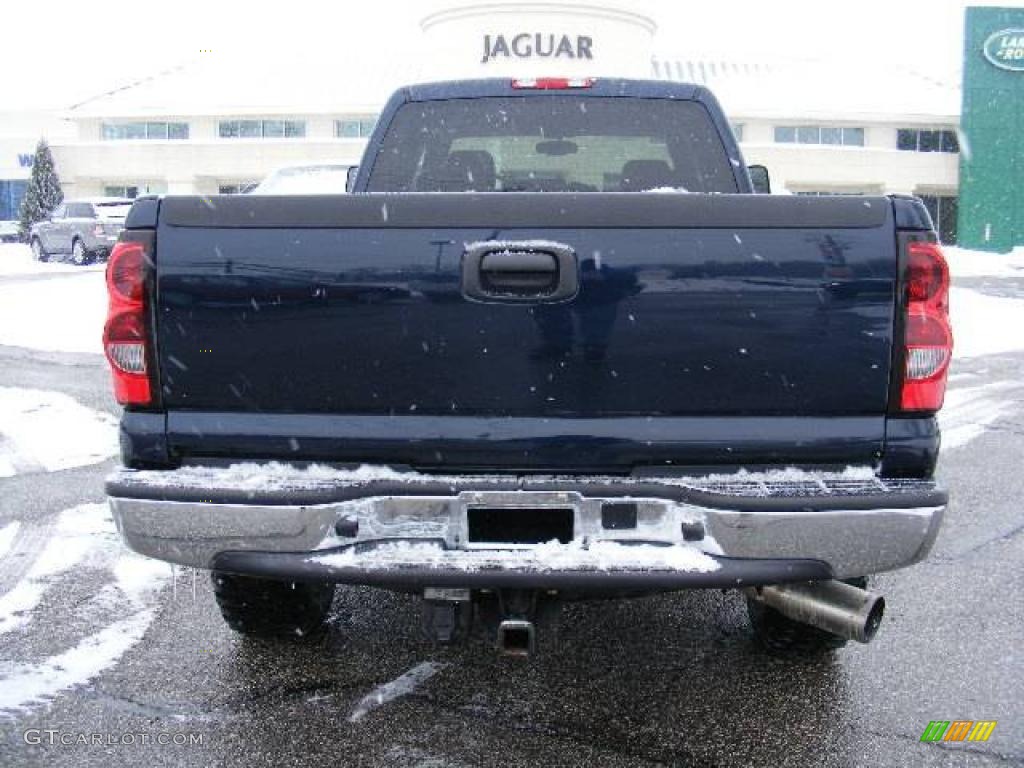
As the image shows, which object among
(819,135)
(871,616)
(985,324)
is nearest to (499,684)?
(871,616)

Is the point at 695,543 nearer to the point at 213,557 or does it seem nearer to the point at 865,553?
the point at 865,553

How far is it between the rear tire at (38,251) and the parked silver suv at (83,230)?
3 centimetres

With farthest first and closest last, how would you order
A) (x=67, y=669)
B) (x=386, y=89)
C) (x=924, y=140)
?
(x=386, y=89), (x=924, y=140), (x=67, y=669)

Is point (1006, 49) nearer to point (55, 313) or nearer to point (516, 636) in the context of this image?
point (55, 313)

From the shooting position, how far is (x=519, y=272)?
304 centimetres

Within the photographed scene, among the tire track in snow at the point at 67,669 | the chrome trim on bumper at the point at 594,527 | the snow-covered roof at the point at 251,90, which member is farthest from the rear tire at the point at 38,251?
the chrome trim on bumper at the point at 594,527

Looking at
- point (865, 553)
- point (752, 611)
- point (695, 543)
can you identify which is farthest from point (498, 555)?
point (752, 611)

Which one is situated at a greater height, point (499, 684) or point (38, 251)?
point (499, 684)

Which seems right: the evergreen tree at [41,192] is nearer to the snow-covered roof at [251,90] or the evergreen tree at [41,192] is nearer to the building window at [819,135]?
the snow-covered roof at [251,90]

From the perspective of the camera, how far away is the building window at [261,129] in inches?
2015

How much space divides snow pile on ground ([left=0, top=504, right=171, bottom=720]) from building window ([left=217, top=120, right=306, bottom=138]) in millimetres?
47279

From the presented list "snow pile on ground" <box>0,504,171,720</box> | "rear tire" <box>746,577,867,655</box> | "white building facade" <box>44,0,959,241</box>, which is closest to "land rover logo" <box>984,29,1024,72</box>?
"white building facade" <box>44,0,959,241</box>

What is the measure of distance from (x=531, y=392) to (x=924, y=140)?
5255cm

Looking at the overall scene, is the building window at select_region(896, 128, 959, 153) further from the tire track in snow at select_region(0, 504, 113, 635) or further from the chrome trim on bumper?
the chrome trim on bumper
